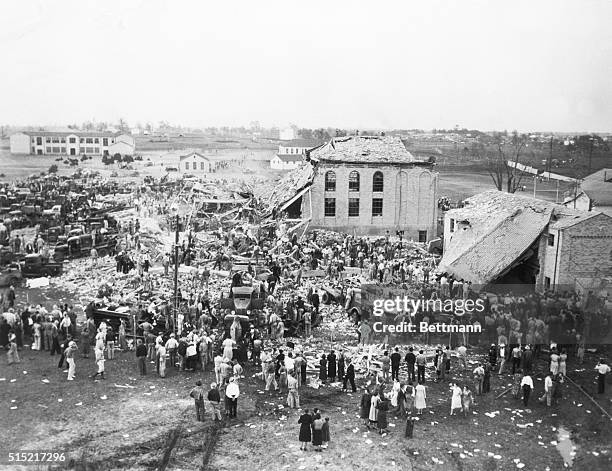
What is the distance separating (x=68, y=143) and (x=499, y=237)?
107034mm

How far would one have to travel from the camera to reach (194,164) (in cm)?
10881

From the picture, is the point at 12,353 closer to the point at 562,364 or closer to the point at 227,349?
the point at 227,349

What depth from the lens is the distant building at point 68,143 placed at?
11275 centimetres

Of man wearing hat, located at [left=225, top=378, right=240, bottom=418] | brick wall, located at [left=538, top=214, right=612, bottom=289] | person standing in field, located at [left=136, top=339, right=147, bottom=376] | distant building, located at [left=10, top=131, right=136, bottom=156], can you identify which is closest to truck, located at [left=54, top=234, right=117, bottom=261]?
person standing in field, located at [left=136, top=339, right=147, bottom=376]

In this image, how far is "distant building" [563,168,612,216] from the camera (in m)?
48.1

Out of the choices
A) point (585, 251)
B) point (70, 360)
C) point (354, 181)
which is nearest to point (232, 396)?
point (70, 360)

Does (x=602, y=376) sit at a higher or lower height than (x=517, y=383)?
higher

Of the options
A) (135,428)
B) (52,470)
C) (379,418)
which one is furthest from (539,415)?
(52,470)

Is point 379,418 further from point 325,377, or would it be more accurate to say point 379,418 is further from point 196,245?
point 196,245

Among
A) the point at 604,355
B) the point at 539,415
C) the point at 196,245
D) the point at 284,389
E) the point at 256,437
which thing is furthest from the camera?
the point at 196,245

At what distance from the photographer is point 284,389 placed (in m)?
20.0

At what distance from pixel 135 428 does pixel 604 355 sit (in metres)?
17.4

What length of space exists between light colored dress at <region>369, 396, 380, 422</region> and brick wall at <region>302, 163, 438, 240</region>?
30.9 metres

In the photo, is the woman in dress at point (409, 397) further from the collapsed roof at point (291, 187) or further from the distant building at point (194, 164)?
the distant building at point (194, 164)
